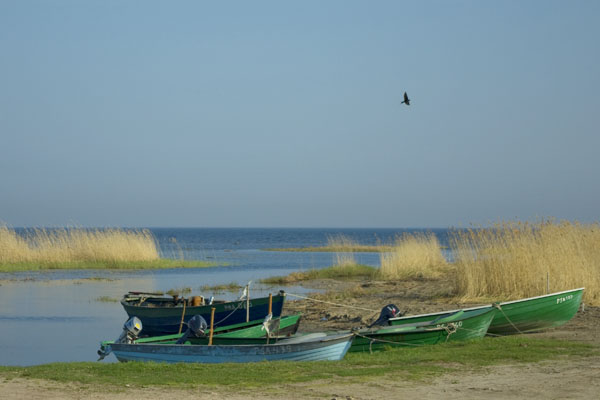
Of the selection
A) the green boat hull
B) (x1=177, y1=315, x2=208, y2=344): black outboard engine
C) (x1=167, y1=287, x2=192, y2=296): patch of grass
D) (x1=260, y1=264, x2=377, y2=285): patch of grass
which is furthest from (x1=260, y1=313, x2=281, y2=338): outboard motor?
(x1=260, y1=264, x2=377, y2=285): patch of grass

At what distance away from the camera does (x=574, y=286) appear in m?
18.3

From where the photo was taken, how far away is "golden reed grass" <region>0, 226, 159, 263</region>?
37.9m

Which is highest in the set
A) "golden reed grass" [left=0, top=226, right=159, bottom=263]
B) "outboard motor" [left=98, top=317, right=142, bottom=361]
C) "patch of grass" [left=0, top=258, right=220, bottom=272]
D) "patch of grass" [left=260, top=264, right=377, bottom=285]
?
"golden reed grass" [left=0, top=226, right=159, bottom=263]

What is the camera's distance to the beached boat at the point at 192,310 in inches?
684

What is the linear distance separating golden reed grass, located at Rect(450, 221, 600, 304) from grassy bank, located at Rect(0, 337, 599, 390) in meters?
5.97

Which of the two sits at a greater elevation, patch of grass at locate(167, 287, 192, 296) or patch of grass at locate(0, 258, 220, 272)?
patch of grass at locate(0, 258, 220, 272)

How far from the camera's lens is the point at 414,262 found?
3009cm

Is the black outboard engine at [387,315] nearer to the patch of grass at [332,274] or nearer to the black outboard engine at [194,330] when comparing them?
the black outboard engine at [194,330]

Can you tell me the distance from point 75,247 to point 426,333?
2966 centimetres

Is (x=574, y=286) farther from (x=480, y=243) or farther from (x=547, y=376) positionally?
(x=547, y=376)

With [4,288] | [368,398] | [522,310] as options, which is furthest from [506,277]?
[4,288]

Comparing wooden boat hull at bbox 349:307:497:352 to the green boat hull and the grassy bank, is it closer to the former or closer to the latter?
the grassy bank

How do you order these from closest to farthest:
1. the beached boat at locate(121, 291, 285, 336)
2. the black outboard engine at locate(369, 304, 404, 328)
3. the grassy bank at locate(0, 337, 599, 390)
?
the grassy bank at locate(0, 337, 599, 390), the black outboard engine at locate(369, 304, 404, 328), the beached boat at locate(121, 291, 285, 336)

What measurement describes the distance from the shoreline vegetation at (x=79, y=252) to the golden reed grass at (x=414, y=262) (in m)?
14.4
